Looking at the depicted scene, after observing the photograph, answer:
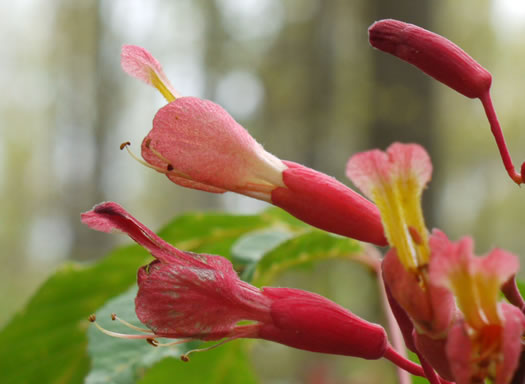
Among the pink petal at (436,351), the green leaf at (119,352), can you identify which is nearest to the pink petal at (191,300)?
the pink petal at (436,351)

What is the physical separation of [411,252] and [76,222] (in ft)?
38.6

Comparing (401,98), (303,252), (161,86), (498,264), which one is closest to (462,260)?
(498,264)

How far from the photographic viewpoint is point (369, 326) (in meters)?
0.75

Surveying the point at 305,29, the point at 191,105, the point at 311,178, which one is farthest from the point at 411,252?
the point at 305,29

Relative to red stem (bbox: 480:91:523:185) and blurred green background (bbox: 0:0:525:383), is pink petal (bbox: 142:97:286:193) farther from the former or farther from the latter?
blurred green background (bbox: 0:0:525:383)

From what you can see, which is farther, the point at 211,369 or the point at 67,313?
the point at 211,369

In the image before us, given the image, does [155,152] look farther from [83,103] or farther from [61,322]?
[83,103]

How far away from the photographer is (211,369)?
5.20 feet

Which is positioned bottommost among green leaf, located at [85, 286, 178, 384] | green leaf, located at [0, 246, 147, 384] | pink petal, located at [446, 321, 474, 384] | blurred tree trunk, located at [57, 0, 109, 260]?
blurred tree trunk, located at [57, 0, 109, 260]

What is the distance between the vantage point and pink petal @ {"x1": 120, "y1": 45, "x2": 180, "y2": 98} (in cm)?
85

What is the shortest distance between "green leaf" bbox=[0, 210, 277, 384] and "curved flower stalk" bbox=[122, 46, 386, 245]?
60cm

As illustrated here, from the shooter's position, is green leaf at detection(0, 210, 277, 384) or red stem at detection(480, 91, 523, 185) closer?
red stem at detection(480, 91, 523, 185)

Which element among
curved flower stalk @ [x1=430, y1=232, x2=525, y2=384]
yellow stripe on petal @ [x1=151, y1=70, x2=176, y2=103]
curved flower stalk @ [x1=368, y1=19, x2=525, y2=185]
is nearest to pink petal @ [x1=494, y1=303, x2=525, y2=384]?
curved flower stalk @ [x1=430, y1=232, x2=525, y2=384]

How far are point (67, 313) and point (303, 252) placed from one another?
0.56 m
